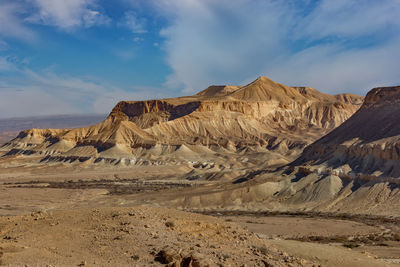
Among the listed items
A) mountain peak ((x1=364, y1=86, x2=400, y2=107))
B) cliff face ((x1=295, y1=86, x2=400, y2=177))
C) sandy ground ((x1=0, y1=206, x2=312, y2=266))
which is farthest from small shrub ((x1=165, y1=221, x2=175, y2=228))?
mountain peak ((x1=364, y1=86, x2=400, y2=107))

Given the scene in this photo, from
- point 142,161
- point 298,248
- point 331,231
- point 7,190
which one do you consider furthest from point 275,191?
point 142,161

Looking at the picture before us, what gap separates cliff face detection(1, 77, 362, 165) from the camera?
368 ft

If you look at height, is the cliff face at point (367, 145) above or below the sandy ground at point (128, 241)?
above

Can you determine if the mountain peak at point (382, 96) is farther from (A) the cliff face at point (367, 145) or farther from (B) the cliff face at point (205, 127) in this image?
(B) the cliff face at point (205, 127)

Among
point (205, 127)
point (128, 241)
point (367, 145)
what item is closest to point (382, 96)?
point (367, 145)

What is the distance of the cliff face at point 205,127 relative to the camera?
368 ft

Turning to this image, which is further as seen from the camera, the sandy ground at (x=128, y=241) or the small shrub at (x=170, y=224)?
the small shrub at (x=170, y=224)

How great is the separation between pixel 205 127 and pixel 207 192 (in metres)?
79.8

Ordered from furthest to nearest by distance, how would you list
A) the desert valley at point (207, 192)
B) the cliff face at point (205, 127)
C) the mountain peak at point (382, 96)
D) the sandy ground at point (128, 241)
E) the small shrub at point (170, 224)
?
the cliff face at point (205, 127)
the mountain peak at point (382, 96)
the small shrub at point (170, 224)
the desert valley at point (207, 192)
the sandy ground at point (128, 241)

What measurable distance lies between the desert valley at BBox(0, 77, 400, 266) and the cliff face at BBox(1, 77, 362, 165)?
600mm

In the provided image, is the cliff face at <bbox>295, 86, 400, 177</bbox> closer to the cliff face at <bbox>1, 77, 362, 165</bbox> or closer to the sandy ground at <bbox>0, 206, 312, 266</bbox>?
the sandy ground at <bbox>0, 206, 312, 266</bbox>

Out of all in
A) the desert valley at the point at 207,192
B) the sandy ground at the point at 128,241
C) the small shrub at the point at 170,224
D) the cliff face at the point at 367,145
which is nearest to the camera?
the sandy ground at the point at 128,241

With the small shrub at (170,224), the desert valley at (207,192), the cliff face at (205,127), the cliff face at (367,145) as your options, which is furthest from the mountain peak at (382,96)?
the small shrub at (170,224)

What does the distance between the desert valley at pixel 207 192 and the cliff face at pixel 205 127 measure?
0.60 meters
